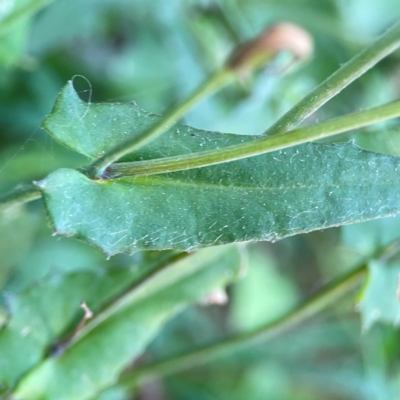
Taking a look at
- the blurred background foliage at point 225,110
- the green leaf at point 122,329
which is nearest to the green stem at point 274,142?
the green leaf at point 122,329

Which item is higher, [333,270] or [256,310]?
[333,270]

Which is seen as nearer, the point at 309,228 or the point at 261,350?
the point at 309,228

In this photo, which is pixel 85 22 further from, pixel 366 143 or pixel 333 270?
pixel 333 270

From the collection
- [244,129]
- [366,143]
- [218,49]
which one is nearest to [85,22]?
[218,49]

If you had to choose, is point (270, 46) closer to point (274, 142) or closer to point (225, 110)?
point (225, 110)

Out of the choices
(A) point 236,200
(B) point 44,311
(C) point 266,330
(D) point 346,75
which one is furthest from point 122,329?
(D) point 346,75

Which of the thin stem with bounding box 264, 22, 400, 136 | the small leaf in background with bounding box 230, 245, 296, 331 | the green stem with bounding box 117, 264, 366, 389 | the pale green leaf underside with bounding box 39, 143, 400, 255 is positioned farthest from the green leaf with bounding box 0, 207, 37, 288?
the small leaf in background with bounding box 230, 245, 296, 331
